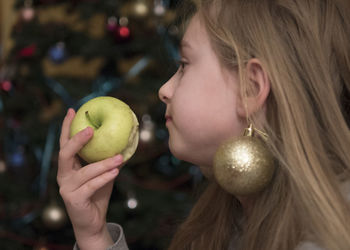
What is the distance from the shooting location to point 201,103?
2.94 ft

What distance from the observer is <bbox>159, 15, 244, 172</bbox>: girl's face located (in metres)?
0.89

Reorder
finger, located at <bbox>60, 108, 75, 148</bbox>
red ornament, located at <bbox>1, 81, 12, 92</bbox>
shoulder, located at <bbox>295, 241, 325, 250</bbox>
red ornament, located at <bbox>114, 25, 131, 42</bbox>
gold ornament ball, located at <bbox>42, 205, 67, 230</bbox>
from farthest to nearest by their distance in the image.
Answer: red ornament, located at <bbox>1, 81, 12, 92</bbox> < red ornament, located at <bbox>114, 25, 131, 42</bbox> < gold ornament ball, located at <bbox>42, 205, 67, 230</bbox> < finger, located at <bbox>60, 108, 75, 148</bbox> < shoulder, located at <bbox>295, 241, 325, 250</bbox>

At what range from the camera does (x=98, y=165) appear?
0.88 m

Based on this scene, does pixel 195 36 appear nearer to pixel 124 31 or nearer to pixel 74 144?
pixel 74 144

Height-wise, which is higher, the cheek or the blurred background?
the cheek

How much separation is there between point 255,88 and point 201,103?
0.12m

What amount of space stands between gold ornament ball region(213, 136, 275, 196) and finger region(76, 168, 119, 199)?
0.79 feet

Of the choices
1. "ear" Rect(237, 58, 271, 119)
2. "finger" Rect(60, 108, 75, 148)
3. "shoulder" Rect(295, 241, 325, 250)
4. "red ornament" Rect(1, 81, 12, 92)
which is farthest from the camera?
"red ornament" Rect(1, 81, 12, 92)

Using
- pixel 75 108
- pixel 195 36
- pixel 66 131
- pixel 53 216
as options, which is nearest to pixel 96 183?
pixel 66 131

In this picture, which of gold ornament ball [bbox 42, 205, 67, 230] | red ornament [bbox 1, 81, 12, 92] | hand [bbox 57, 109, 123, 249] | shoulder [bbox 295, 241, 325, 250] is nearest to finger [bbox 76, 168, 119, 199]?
hand [bbox 57, 109, 123, 249]

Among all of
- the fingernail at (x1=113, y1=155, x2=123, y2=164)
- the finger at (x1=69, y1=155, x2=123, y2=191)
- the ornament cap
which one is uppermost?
the ornament cap

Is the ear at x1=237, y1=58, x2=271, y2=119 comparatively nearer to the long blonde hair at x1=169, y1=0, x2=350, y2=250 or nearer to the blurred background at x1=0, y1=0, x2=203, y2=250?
the long blonde hair at x1=169, y1=0, x2=350, y2=250

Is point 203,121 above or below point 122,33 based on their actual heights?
above

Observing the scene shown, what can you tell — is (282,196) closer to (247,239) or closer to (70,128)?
(247,239)
